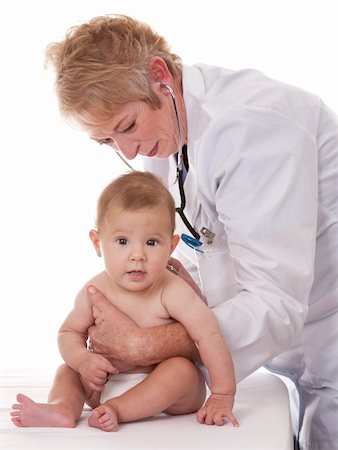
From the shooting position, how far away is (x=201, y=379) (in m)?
2.10

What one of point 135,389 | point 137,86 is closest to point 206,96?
point 137,86

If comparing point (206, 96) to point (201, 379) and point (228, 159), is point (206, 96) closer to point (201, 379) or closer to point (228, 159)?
point (228, 159)

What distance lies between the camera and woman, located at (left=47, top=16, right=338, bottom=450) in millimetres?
2137

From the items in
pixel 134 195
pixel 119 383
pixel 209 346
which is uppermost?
pixel 134 195

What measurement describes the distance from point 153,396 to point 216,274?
0.49 meters

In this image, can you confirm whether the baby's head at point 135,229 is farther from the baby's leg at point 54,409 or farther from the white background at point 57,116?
the white background at point 57,116

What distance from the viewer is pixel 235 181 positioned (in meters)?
2.18

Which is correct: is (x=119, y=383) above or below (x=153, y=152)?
below

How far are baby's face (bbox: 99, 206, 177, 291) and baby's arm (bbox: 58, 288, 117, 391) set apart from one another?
0.41 ft

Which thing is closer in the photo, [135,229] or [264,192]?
[135,229]

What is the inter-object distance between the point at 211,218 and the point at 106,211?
1.24 feet

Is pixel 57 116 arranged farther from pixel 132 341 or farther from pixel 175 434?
pixel 175 434

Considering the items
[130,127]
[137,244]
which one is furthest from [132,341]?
[130,127]

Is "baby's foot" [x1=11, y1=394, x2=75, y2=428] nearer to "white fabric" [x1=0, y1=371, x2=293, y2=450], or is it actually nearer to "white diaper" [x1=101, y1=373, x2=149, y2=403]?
"white fabric" [x1=0, y1=371, x2=293, y2=450]
